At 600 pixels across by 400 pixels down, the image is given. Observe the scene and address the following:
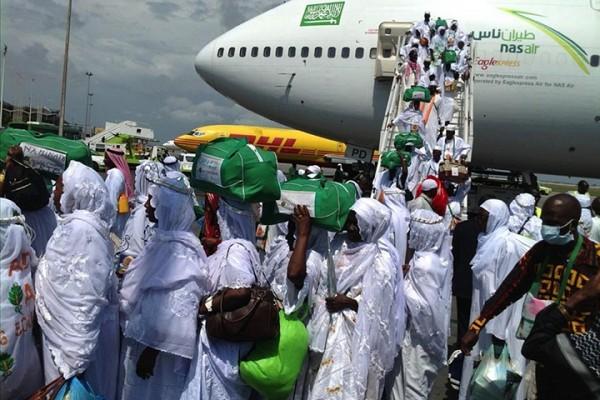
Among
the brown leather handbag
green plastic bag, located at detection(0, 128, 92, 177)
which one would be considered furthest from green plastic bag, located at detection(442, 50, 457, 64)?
the brown leather handbag

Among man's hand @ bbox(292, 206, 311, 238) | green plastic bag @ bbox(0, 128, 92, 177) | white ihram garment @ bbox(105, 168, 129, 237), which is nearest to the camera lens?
man's hand @ bbox(292, 206, 311, 238)

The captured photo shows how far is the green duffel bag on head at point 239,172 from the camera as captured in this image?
316 centimetres

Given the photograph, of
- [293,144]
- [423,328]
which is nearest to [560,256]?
[423,328]

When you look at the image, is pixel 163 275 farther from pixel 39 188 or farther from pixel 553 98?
pixel 553 98

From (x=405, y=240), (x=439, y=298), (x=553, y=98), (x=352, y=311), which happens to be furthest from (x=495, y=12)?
(x=352, y=311)

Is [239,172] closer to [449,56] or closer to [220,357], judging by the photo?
[220,357]

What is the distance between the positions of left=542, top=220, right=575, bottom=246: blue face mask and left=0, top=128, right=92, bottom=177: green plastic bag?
320 cm

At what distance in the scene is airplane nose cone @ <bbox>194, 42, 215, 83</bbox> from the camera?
15430 millimetres

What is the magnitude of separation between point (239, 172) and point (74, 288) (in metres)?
1.03

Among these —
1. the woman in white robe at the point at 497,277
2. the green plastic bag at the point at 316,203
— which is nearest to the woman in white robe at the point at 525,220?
the woman in white robe at the point at 497,277

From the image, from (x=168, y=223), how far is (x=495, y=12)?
1177 cm

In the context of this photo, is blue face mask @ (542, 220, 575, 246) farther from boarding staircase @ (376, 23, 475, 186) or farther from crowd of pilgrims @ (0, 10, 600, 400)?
boarding staircase @ (376, 23, 475, 186)

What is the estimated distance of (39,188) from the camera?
3.55 m

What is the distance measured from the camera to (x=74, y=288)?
2.71 meters
